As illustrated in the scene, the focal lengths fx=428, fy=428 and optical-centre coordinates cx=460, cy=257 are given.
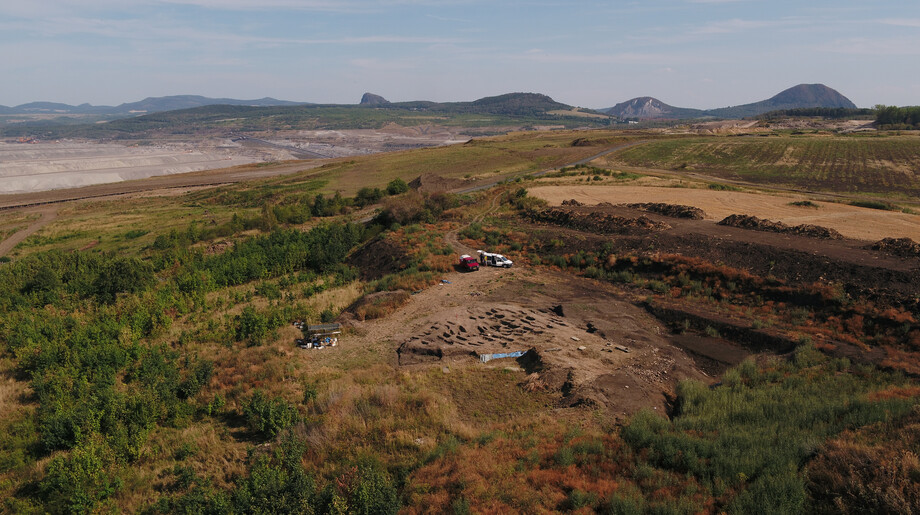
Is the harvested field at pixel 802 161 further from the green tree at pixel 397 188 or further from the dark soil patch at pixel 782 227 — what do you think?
the green tree at pixel 397 188

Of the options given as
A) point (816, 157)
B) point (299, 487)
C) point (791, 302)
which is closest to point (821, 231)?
point (791, 302)

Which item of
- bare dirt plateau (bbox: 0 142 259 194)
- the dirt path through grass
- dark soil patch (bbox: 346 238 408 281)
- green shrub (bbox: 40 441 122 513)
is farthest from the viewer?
bare dirt plateau (bbox: 0 142 259 194)

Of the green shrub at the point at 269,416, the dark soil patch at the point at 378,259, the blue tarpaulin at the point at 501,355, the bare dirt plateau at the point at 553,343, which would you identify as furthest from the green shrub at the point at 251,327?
the blue tarpaulin at the point at 501,355

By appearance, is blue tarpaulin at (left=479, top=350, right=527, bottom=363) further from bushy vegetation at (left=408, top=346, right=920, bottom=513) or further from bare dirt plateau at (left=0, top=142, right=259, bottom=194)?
bare dirt plateau at (left=0, top=142, right=259, bottom=194)

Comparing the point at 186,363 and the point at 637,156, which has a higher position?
the point at 637,156

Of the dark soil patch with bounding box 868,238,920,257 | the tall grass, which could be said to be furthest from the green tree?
the tall grass

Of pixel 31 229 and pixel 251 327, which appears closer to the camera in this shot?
pixel 251 327

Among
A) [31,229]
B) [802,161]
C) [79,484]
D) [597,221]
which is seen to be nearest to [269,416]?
[79,484]

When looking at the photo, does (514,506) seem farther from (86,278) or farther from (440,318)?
(86,278)

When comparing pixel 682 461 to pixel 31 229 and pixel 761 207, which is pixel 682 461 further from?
pixel 31 229
